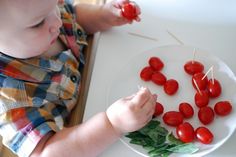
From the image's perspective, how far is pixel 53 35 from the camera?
29.1 inches

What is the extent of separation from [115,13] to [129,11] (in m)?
0.05

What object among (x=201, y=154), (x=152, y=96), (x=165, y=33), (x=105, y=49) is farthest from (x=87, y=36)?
(x=201, y=154)

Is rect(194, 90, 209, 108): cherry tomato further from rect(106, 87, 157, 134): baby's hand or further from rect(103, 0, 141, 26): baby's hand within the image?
rect(103, 0, 141, 26): baby's hand

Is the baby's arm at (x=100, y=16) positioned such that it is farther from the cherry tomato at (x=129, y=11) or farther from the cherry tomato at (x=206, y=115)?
the cherry tomato at (x=206, y=115)

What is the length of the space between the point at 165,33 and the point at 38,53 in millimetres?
309

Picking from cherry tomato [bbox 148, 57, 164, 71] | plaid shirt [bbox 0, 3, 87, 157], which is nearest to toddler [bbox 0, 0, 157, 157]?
plaid shirt [bbox 0, 3, 87, 157]

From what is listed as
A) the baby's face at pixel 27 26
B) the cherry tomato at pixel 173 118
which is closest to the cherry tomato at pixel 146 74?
the cherry tomato at pixel 173 118

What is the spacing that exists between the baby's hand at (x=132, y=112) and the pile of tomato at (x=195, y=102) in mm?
50

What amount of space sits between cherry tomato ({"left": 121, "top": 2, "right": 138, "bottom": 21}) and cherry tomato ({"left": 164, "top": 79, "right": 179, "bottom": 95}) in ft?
0.57

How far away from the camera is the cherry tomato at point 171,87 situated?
0.79m

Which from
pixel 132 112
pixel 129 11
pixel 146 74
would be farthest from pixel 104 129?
pixel 129 11

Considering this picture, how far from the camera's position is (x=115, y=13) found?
90 centimetres

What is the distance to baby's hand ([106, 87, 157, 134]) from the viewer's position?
0.71m

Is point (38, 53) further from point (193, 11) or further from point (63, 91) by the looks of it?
point (193, 11)
